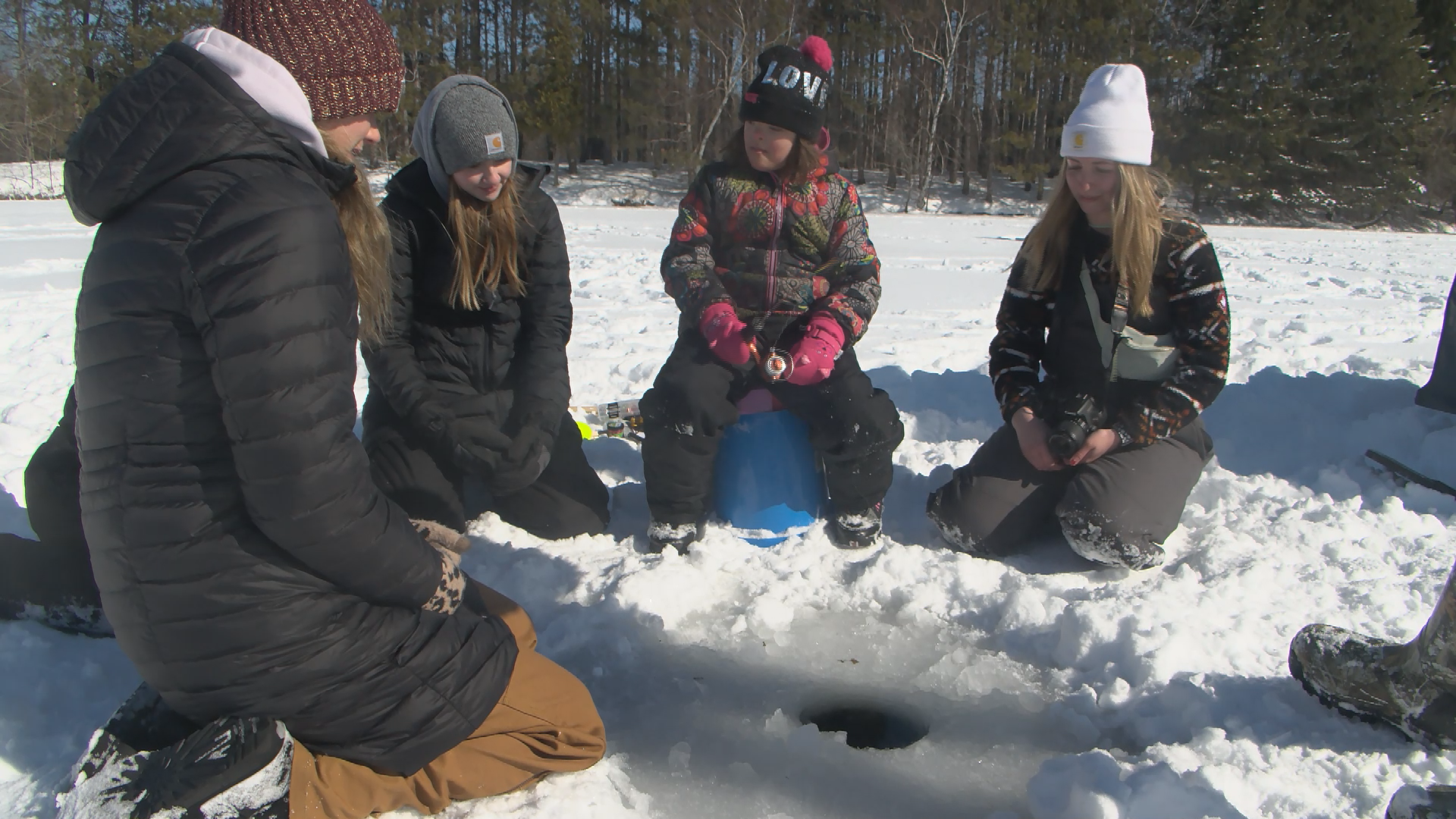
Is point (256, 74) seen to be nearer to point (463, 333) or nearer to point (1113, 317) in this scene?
point (463, 333)

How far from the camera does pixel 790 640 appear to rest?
92.3 inches

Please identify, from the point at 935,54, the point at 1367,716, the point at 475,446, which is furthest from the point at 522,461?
the point at 935,54

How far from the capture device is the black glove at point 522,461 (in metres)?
2.79

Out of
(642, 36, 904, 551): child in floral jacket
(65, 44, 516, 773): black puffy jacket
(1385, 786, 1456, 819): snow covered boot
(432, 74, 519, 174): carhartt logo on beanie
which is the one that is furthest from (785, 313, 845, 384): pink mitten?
(1385, 786, 1456, 819): snow covered boot

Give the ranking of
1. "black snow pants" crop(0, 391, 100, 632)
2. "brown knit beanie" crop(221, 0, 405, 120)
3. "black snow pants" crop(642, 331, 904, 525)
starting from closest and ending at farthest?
"brown knit beanie" crop(221, 0, 405, 120) < "black snow pants" crop(0, 391, 100, 632) < "black snow pants" crop(642, 331, 904, 525)

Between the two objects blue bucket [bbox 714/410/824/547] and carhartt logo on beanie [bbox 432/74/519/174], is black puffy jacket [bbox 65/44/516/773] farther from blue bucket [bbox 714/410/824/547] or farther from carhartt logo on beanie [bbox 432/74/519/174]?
blue bucket [bbox 714/410/824/547]

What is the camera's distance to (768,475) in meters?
2.85

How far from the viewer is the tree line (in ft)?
68.4

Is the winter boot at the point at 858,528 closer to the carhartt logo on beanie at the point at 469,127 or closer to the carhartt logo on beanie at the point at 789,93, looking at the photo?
the carhartt logo on beanie at the point at 789,93

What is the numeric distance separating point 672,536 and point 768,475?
347 mm

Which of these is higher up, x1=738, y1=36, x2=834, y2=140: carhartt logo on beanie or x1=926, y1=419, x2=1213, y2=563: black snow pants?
x1=738, y1=36, x2=834, y2=140: carhartt logo on beanie

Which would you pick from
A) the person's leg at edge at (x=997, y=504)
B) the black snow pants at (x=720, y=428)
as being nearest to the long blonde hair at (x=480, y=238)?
the black snow pants at (x=720, y=428)

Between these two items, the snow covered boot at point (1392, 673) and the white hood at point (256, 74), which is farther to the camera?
the snow covered boot at point (1392, 673)

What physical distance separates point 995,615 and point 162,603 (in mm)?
1874
